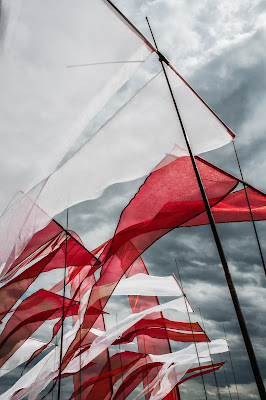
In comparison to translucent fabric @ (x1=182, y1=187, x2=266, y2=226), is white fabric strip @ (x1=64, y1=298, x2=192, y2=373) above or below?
below

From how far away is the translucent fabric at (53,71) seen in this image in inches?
113

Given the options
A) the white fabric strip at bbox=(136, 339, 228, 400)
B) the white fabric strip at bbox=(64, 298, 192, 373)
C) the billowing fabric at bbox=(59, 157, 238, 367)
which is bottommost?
the white fabric strip at bbox=(136, 339, 228, 400)

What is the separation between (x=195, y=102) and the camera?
4.36 meters

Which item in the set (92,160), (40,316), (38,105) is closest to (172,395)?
(40,316)

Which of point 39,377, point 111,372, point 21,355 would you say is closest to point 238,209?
point 111,372

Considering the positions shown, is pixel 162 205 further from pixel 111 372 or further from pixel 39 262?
pixel 111 372

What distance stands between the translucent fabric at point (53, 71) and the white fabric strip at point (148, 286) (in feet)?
18.5

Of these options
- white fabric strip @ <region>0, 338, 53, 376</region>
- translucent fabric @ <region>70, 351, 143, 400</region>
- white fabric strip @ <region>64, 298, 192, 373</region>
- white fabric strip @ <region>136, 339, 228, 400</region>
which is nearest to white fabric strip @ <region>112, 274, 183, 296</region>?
white fabric strip @ <region>64, 298, 192, 373</region>

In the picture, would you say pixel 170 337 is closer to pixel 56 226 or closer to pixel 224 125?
pixel 56 226

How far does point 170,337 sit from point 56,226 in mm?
7041

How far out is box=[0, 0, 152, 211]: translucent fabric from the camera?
113 inches

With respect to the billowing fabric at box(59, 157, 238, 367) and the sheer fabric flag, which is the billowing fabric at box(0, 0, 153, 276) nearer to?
the billowing fabric at box(59, 157, 238, 367)

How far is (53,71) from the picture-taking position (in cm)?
304

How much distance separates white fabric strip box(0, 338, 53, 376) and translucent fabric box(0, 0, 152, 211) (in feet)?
32.9
